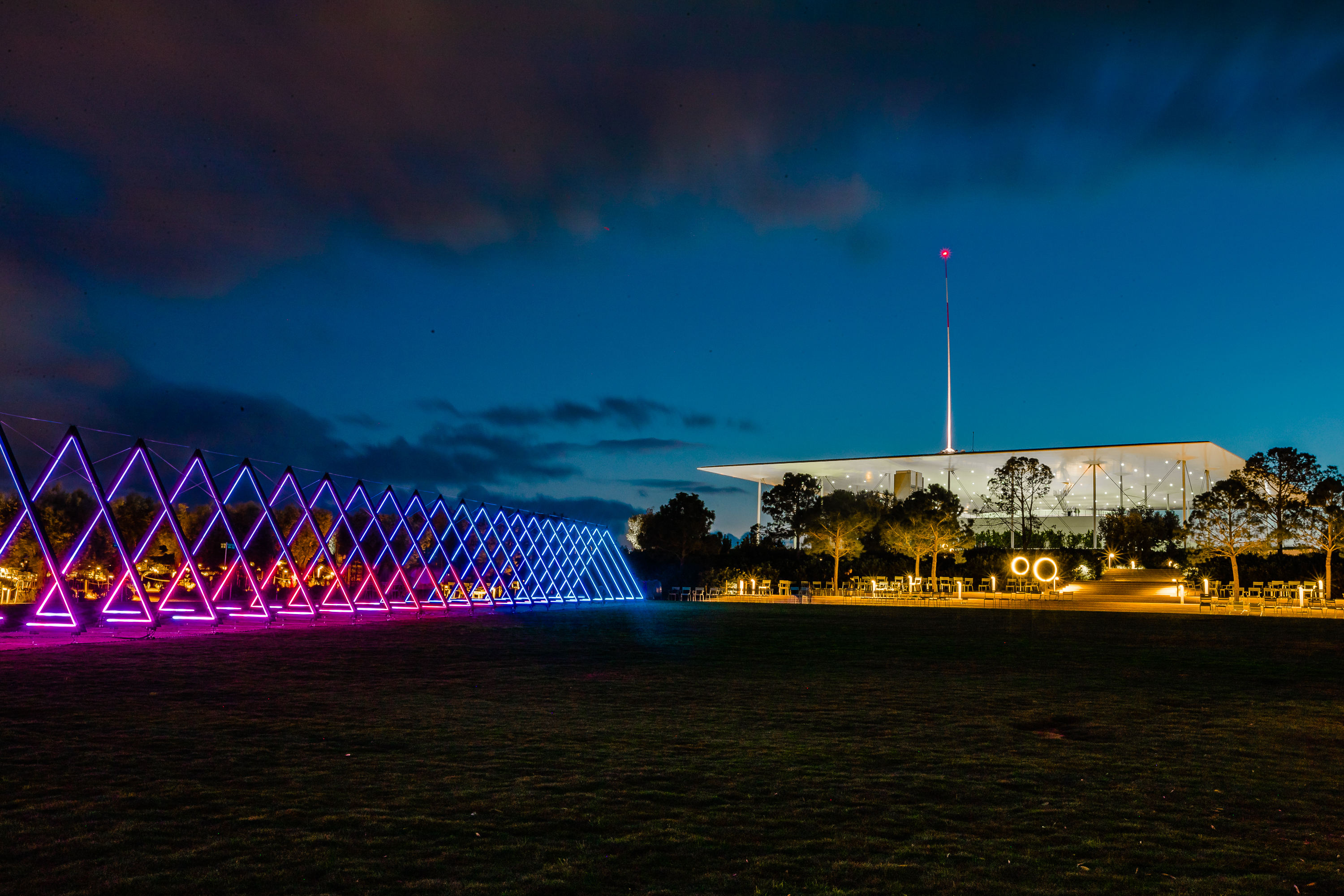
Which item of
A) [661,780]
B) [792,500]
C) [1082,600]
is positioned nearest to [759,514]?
[792,500]

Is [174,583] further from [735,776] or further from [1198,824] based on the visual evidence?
[1198,824]

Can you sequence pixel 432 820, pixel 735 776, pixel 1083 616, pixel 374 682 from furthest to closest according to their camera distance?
pixel 1083 616 → pixel 374 682 → pixel 735 776 → pixel 432 820

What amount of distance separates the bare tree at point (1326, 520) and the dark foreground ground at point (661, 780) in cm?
2957

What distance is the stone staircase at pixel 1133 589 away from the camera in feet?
141

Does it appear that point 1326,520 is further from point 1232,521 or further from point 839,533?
point 839,533

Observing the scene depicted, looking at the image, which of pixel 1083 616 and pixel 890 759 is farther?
pixel 1083 616

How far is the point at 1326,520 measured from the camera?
36.5 meters

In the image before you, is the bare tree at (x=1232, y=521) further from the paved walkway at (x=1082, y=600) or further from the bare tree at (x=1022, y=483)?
the bare tree at (x=1022, y=483)

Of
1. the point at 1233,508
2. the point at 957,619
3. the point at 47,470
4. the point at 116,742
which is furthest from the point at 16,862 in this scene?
the point at 1233,508

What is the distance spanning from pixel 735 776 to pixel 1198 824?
97.2 inches

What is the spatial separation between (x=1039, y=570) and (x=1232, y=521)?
38.9 ft

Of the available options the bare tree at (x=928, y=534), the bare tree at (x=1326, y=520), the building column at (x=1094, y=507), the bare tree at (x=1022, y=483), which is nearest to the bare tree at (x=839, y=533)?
the bare tree at (x=928, y=534)

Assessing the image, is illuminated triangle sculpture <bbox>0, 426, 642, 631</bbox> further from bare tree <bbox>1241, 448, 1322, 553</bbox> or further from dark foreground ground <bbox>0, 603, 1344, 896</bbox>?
bare tree <bbox>1241, 448, 1322, 553</bbox>

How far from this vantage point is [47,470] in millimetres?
16906
